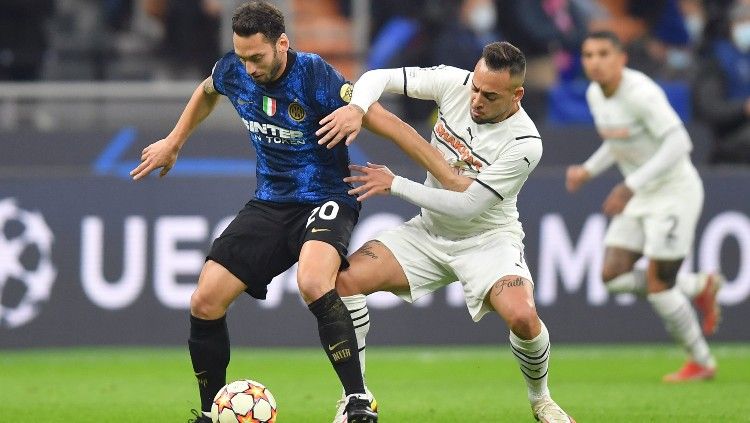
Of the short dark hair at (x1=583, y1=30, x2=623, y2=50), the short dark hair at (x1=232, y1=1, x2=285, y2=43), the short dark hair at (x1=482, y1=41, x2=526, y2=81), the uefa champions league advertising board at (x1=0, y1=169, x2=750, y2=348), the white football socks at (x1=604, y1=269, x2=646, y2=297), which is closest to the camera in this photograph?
the short dark hair at (x1=232, y1=1, x2=285, y2=43)

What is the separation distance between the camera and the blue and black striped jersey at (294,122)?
7094 millimetres

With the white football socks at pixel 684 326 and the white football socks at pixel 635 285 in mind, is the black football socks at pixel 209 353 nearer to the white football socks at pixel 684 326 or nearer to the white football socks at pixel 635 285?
the white football socks at pixel 684 326

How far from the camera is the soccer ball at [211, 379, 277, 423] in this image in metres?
6.67

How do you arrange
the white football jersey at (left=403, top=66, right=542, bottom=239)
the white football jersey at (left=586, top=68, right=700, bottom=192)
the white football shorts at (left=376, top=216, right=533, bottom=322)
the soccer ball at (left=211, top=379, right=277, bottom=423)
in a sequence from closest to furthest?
the soccer ball at (left=211, top=379, right=277, bottom=423), the white football jersey at (left=403, top=66, right=542, bottom=239), the white football shorts at (left=376, top=216, right=533, bottom=322), the white football jersey at (left=586, top=68, right=700, bottom=192)

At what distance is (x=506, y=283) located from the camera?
725 centimetres

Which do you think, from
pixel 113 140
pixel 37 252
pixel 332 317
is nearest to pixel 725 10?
pixel 113 140

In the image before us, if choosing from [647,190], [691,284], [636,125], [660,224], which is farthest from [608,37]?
[691,284]

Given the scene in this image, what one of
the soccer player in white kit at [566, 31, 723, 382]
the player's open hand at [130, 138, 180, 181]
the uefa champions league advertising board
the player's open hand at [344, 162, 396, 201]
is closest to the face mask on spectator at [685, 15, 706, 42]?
the uefa champions league advertising board

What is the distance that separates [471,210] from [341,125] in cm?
89

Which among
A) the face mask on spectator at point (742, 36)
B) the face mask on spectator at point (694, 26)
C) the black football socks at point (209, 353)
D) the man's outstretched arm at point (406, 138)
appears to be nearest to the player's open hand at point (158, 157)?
the black football socks at point (209, 353)

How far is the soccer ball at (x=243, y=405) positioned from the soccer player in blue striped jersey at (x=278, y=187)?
362 millimetres

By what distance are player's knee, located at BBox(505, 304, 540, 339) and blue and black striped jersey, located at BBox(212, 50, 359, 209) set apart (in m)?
0.98

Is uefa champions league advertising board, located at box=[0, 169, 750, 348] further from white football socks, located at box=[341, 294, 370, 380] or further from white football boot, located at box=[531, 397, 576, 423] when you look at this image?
white football boot, located at box=[531, 397, 576, 423]

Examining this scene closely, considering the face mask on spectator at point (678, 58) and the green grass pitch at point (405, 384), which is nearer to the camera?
the green grass pitch at point (405, 384)
